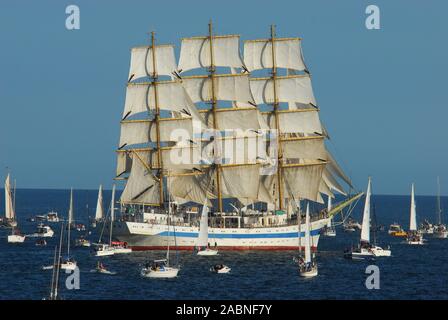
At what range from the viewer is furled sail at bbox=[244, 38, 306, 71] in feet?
402

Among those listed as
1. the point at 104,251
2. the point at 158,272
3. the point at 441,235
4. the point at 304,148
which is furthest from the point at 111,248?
the point at 441,235

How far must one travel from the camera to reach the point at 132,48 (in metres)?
120

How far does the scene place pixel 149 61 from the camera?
11919 cm

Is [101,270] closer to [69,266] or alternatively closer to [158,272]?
[69,266]

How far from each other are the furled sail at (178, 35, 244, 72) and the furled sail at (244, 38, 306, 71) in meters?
3.84

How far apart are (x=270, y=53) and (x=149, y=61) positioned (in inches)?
585

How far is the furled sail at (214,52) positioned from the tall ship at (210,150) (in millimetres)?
117

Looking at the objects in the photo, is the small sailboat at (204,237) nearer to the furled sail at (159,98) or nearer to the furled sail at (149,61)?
the furled sail at (159,98)

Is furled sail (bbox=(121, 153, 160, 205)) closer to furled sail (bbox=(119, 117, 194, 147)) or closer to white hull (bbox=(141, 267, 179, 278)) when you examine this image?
furled sail (bbox=(119, 117, 194, 147))

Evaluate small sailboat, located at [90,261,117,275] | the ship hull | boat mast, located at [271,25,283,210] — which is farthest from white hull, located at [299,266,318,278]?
boat mast, located at [271,25,283,210]
